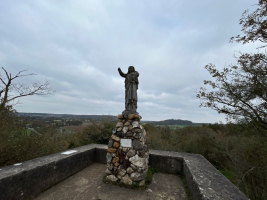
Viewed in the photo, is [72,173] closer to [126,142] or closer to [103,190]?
[103,190]

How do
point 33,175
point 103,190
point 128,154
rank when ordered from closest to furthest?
point 33,175, point 103,190, point 128,154

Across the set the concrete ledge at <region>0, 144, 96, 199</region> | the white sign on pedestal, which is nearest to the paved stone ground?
the concrete ledge at <region>0, 144, 96, 199</region>

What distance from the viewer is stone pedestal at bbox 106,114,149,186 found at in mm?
3544

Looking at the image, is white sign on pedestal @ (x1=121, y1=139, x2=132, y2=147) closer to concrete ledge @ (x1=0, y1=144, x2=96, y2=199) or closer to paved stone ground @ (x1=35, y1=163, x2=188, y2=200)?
paved stone ground @ (x1=35, y1=163, x2=188, y2=200)

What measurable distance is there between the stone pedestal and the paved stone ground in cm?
28

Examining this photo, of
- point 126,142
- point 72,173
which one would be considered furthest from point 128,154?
point 72,173

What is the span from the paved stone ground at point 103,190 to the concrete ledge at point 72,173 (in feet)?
0.81

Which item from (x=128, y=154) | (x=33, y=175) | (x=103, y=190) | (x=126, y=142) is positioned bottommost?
(x=103, y=190)

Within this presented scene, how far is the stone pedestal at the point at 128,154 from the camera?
140 inches

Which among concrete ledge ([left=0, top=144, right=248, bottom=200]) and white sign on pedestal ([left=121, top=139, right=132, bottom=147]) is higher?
white sign on pedestal ([left=121, top=139, right=132, bottom=147])

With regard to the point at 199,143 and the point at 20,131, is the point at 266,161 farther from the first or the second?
the point at 20,131

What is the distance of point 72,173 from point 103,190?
1352 millimetres

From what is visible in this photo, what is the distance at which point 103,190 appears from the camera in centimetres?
328

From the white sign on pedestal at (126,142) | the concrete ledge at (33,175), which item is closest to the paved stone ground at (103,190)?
the concrete ledge at (33,175)
